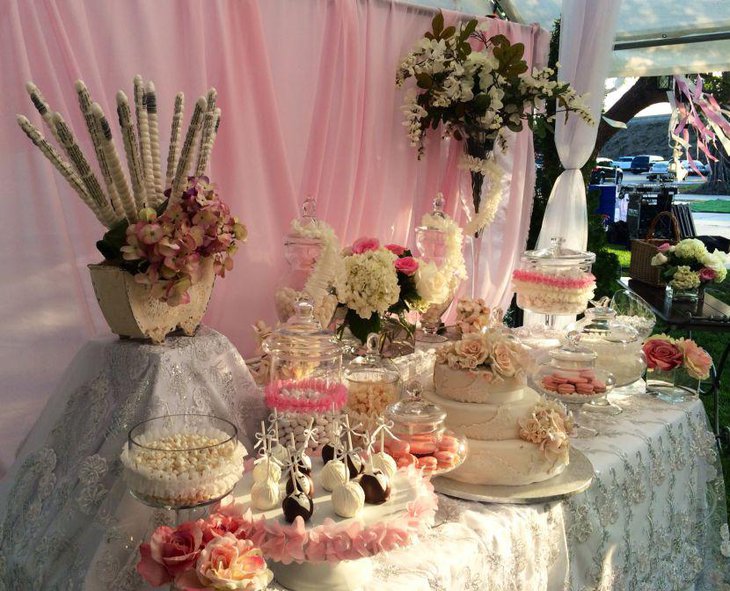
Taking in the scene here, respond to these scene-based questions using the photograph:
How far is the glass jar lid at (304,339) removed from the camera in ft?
5.44

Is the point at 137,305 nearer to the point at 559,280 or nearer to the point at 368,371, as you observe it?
the point at 368,371

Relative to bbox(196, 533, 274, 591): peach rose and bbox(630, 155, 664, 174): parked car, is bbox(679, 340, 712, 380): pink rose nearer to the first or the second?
bbox(196, 533, 274, 591): peach rose

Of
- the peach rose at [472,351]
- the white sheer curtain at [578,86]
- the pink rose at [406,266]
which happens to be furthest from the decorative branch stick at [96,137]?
the white sheer curtain at [578,86]

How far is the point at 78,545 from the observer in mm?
1334

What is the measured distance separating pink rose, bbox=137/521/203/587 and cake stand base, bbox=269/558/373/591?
0.20 meters

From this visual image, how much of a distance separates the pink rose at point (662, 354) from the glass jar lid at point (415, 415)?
127 cm

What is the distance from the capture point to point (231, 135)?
2240mm

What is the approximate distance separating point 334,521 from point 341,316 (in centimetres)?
100

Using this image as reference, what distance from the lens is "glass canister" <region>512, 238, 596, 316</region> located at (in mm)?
2645

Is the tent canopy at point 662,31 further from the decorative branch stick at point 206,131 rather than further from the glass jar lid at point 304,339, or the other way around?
the glass jar lid at point 304,339

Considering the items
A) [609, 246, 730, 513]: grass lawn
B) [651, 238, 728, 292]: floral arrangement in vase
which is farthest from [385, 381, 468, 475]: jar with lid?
[651, 238, 728, 292]: floral arrangement in vase

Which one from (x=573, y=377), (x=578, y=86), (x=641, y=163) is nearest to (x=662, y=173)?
(x=641, y=163)

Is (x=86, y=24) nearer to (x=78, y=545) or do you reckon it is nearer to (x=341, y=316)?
(x=341, y=316)

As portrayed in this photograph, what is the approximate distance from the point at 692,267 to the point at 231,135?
2.80 m
